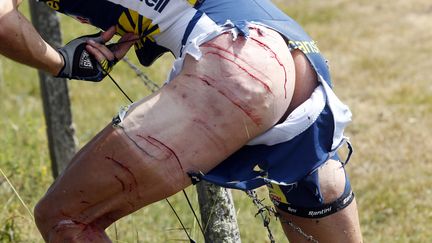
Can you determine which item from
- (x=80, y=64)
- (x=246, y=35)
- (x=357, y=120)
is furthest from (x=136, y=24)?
(x=357, y=120)

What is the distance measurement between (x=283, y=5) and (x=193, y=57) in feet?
25.4

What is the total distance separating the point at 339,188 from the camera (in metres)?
2.98

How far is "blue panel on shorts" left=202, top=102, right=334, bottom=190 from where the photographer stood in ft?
8.65

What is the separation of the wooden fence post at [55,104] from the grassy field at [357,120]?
0.24 m

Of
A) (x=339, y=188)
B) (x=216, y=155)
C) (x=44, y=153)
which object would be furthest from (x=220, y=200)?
(x=44, y=153)

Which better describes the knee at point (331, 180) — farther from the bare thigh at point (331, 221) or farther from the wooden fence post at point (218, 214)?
the wooden fence post at point (218, 214)

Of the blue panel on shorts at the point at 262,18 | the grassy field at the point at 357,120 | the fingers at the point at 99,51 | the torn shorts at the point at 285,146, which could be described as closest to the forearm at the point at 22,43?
the fingers at the point at 99,51

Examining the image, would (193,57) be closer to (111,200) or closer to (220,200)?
(111,200)

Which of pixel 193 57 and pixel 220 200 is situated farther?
pixel 220 200

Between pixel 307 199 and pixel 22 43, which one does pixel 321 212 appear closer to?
pixel 307 199

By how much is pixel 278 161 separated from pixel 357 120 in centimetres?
404

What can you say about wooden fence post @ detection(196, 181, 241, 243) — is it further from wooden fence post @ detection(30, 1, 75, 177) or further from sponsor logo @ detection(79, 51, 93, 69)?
wooden fence post @ detection(30, 1, 75, 177)

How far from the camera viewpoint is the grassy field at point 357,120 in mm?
4469

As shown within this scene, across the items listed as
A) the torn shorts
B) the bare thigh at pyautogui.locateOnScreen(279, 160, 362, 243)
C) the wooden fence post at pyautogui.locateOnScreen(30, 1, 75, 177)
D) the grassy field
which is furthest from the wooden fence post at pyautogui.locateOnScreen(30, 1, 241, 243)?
the torn shorts
